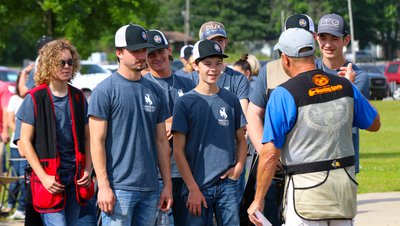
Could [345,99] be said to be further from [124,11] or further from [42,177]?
[124,11]

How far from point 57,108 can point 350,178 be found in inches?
92.7

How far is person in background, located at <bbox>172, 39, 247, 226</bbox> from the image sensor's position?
7422 mm

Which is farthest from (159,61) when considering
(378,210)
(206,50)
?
(378,210)

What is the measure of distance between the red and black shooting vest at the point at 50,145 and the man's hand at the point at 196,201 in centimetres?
75

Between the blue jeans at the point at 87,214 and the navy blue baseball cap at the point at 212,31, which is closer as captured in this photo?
the blue jeans at the point at 87,214

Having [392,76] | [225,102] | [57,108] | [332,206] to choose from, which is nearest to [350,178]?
[332,206]

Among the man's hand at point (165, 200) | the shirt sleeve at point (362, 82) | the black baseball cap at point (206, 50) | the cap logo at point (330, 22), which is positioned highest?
the cap logo at point (330, 22)

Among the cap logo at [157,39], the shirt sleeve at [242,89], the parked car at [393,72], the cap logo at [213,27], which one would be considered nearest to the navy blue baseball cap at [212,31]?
the cap logo at [213,27]

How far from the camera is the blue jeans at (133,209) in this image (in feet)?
21.9

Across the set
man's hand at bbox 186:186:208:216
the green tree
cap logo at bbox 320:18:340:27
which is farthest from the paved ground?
the green tree

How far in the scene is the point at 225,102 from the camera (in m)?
7.47

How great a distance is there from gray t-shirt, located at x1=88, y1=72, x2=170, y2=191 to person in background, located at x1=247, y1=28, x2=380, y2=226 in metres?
1.02

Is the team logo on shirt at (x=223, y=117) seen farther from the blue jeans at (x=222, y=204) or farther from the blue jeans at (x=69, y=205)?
the blue jeans at (x=69, y=205)

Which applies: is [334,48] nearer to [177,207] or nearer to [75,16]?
[177,207]
